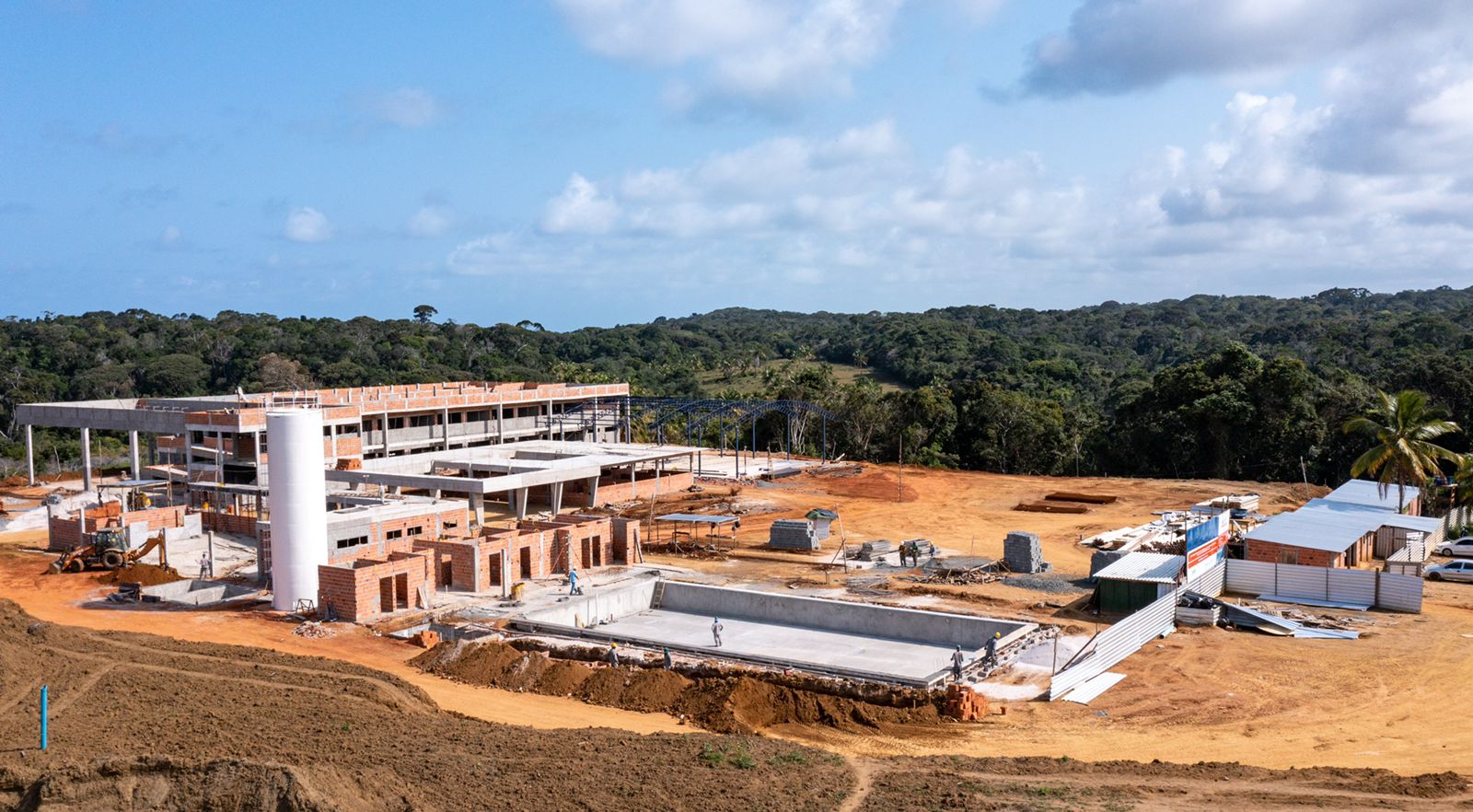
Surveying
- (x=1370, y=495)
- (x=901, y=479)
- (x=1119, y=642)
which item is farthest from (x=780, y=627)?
(x=901, y=479)

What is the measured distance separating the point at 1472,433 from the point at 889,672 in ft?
163

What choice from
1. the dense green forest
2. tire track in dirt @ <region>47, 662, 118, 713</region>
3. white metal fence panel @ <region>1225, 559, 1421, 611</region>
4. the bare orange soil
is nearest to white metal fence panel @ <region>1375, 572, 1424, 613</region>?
white metal fence panel @ <region>1225, 559, 1421, 611</region>

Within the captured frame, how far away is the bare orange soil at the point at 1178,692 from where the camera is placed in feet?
66.0

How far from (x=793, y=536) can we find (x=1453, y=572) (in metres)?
21.3

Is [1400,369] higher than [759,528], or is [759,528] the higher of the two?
[1400,369]

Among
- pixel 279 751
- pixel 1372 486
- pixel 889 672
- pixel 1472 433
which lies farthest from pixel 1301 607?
pixel 1472 433

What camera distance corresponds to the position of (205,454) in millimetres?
50938

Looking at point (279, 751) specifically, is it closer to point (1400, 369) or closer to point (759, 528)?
point (759, 528)

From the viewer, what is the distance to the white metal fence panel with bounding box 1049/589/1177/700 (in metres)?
23.4

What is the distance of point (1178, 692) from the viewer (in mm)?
23375

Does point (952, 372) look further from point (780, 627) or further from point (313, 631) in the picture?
point (313, 631)

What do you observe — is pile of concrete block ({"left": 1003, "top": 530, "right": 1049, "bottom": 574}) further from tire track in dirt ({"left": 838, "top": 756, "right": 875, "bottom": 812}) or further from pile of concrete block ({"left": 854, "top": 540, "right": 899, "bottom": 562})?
tire track in dirt ({"left": 838, "top": 756, "right": 875, "bottom": 812})

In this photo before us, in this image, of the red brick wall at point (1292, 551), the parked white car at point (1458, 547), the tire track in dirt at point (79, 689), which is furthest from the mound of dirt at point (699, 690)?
the parked white car at point (1458, 547)

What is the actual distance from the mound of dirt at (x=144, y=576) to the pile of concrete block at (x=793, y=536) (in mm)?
19675
